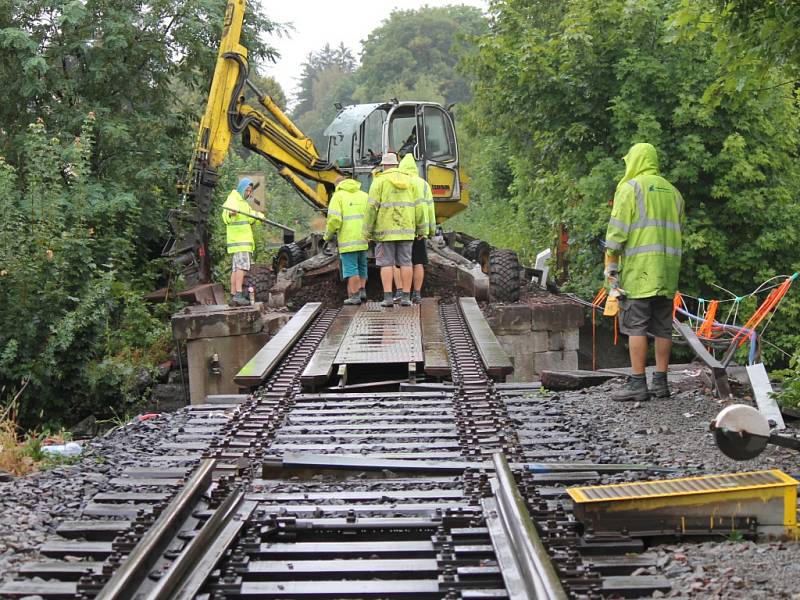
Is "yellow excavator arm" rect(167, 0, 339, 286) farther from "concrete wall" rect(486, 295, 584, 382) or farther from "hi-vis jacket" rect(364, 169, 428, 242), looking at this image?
"concrete wall" rect(486, 295, 584, 382)

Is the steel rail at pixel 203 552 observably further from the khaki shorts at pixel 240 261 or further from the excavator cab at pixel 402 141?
the excavator cab at pixel 402 141

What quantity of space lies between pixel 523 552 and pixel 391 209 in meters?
8.40

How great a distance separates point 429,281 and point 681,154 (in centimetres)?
427

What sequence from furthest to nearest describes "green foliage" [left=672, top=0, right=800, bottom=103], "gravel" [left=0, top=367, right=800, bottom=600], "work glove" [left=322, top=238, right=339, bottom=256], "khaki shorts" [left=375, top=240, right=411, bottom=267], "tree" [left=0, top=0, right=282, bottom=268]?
"tree" [left=0, top=0, right=282, bottom=268]
"work glove" [left=322, top=238, right=339, bottom=256]
"khaki shorts" [left=375, top=240, right=411, bottom=267]
"green foliage" [left=672, top=0, right=800, bottom=103]
"gravel" [left=0, top=367, right=800, bottom=600]

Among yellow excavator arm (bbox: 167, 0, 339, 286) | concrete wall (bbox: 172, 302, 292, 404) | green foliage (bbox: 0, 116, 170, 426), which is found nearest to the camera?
green foliage (bbox: 0, 116, 170, 426)

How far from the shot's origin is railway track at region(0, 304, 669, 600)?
421cm

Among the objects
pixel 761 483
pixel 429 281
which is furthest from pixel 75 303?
pixel 761 483

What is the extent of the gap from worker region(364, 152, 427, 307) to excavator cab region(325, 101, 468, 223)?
348 centimetres

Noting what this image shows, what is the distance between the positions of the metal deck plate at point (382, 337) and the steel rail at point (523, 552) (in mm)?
3886

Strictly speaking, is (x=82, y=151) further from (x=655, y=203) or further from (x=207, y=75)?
(x=655, y=203)

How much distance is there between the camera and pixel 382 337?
10289 mm

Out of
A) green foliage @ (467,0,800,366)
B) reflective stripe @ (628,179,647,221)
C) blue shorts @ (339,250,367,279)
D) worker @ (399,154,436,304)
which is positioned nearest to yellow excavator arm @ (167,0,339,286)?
blue shorts @ (339,250,367,279)

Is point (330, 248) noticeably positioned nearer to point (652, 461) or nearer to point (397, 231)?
point (397, 231)

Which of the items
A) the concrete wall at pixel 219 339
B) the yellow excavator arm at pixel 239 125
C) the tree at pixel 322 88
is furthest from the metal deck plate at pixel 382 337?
the tree at pixel 322 88
